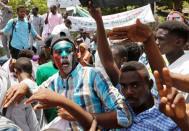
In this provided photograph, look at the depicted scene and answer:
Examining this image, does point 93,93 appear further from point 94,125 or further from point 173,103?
point 173,103

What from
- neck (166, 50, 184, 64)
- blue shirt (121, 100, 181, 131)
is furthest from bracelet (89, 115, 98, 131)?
neck (166, 50, 184, 64)

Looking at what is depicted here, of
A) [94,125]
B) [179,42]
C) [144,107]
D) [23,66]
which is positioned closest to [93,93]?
[94,125]

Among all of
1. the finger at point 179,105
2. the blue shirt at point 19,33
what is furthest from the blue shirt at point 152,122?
the blue shirt at point 19,33

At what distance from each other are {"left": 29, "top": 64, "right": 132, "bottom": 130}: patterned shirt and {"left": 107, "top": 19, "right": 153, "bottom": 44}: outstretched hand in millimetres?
373

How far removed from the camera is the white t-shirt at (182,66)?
116 inches

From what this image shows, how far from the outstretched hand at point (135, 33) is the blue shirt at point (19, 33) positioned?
5495 mm

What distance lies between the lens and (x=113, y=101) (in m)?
2.44

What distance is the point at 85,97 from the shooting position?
8.24ft

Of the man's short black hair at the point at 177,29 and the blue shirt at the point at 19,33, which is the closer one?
the man's short black hair at the point at 177,29

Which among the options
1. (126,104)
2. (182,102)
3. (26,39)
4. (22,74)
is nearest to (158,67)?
(126,104)

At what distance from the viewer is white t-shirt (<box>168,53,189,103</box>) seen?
9.66ft

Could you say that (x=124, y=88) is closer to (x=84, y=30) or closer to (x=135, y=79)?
(x=135, y=79)

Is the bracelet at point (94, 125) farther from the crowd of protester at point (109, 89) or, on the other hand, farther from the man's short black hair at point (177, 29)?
the man's short black hair at point (177, 29)

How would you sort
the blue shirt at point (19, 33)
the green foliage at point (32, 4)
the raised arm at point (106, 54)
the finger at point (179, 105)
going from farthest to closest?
the green foliage at point (32, 4)
the blue shirt at point (19, 33)
the raised arm at point (106, 54)
the finger at point (179, 105)
